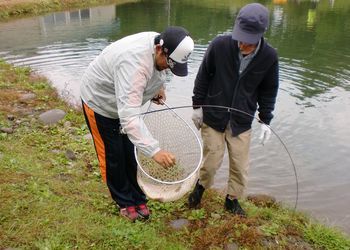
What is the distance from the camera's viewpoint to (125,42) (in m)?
3.06

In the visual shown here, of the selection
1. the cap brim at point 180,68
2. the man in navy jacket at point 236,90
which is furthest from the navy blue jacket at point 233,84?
the cap brim at point 180,68

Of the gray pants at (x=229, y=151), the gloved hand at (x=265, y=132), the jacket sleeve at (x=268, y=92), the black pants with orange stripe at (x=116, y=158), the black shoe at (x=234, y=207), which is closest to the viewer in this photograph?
the black pants with orange stripe at (x=116, y=158)

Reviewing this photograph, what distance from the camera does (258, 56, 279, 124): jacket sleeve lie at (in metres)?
3.63

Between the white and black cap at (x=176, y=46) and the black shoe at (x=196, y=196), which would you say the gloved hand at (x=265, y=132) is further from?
the white and black cap at (x=176, y=46)

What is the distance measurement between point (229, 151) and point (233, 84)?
2.32 feet

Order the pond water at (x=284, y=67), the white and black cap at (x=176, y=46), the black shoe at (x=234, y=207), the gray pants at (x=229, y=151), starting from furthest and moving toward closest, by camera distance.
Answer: the pond water at (x=284, y=67)
the black shoe at (x=234, y=207)
the gray pants at (x=229, y=151)
the white and black cap at (x=176, y=46)

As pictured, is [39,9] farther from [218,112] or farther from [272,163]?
[218,112]

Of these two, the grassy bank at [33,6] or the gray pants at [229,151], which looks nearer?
the gray pants at [229,151]

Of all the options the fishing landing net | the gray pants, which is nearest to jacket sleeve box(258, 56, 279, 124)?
the gray pants

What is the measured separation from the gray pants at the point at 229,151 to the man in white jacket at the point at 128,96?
2.14ft

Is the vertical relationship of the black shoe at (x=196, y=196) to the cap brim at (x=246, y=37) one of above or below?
below

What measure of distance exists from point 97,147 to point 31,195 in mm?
850

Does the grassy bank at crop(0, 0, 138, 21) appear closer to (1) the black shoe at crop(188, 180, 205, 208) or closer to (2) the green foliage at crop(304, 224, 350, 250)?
(1) the black shoe at crop(188, 180, 205, 208)

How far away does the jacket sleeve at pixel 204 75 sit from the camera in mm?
3711
